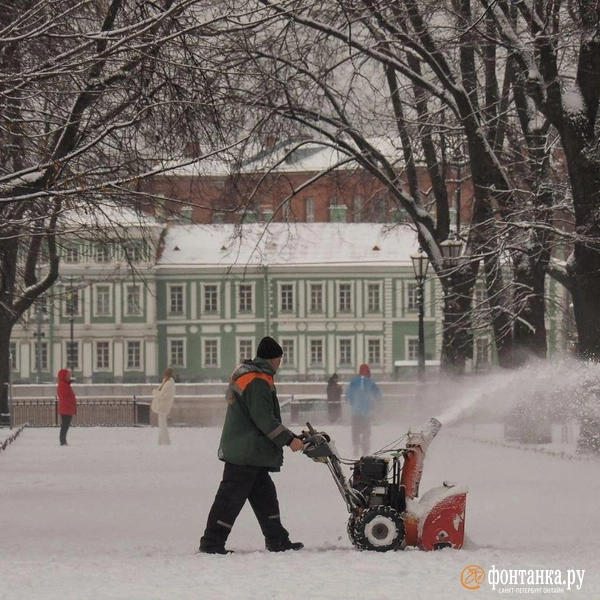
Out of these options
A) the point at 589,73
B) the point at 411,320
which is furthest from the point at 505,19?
the point at 411,320

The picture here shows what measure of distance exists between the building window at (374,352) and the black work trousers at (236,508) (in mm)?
79044

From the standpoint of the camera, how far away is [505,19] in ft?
71.6

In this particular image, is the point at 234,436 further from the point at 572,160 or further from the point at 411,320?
the point at 411,320

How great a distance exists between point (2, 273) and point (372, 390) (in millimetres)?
10252

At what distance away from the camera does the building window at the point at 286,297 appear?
89750 mm

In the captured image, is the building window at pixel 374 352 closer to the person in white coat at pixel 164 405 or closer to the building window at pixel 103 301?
the building window at pixel 103 301

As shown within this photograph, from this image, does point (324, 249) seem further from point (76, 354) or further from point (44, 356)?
point (44, 356)

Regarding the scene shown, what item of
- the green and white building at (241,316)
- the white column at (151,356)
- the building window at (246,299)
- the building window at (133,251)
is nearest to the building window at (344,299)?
the green and white building at (241,316)

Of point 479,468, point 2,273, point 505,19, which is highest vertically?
point 505,19

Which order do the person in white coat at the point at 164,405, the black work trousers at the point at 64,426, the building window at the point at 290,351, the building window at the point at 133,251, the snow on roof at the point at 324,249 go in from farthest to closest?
1. the building window at the point at 290,351
2. the snow on roof at the point at 324,249
3. the person in white coat at the point at 164,405
4. the black work trousers at the point at 64,426
5. the building window at the point at 133,251

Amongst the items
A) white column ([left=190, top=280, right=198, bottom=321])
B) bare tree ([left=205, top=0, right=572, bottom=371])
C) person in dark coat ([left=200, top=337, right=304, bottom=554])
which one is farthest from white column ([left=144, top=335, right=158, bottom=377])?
person in dark coat ([left=200, top=337, right=304, bottom=554])

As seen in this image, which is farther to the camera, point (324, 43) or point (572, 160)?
point (324, 43)

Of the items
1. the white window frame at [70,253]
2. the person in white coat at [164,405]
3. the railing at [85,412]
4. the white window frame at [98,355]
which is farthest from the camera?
the white window frame at [98,355]

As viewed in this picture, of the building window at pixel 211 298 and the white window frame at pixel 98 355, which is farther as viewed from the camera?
the building window at pixel 211 298
